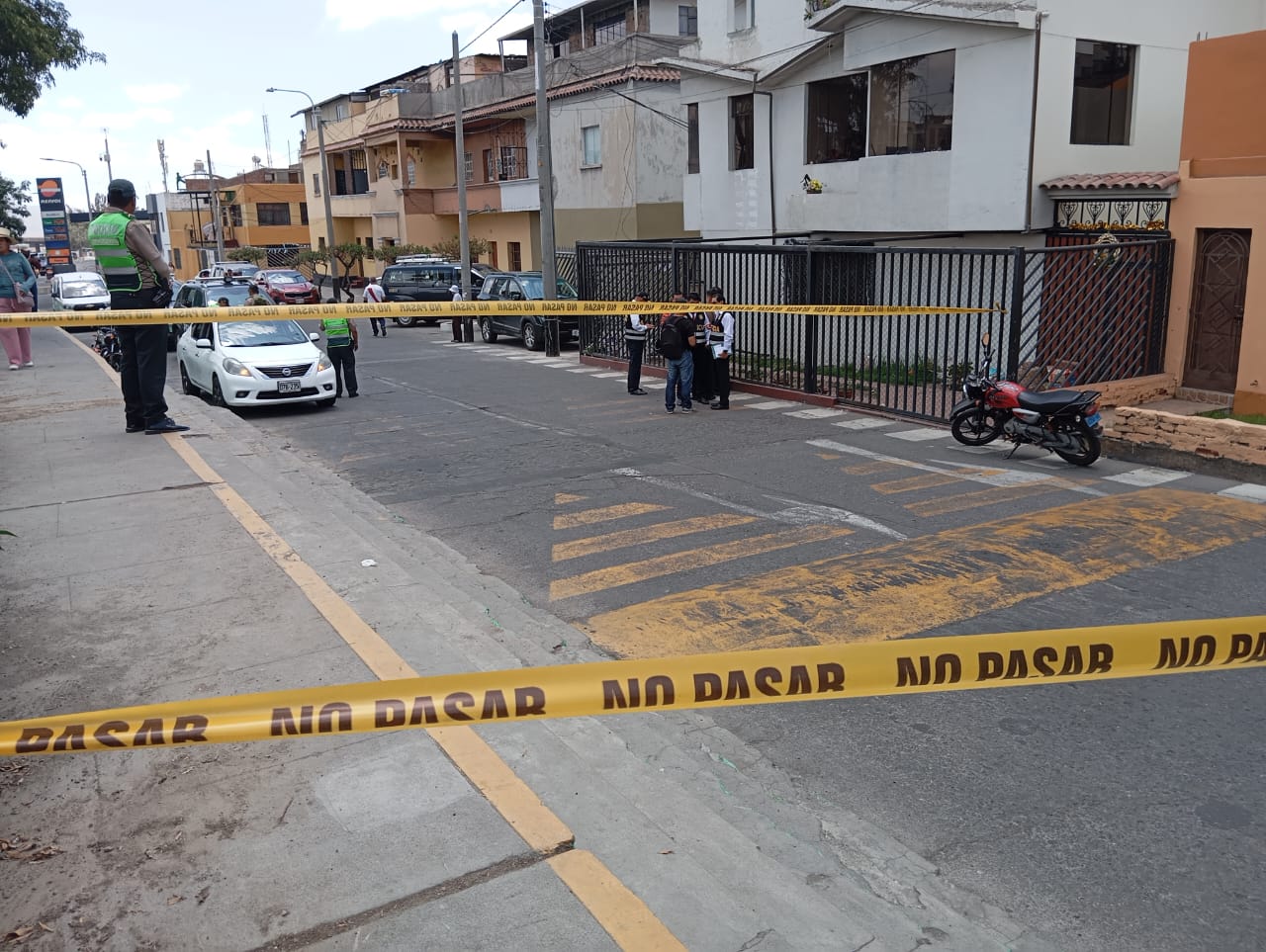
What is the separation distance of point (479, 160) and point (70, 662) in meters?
41.1

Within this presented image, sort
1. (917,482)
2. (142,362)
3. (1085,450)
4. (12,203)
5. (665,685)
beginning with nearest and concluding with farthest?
1. (665,685)
2. (142,362)
3. (917,482)
4. (1085,450)
5. (12,203)

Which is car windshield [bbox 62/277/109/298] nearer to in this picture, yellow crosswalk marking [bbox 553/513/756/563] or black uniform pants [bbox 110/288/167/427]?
black uniform pants [bbox 110/288/167/427]

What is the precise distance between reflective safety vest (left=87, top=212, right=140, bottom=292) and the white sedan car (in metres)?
5.74

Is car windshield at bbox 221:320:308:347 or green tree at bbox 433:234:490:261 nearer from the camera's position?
car windshield at bbox 221:320:308:347

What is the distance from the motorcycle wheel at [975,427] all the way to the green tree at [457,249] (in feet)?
107

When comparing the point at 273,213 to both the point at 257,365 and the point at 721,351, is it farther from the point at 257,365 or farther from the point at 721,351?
the point at 721,351

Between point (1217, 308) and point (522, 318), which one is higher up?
point (1217, 308)

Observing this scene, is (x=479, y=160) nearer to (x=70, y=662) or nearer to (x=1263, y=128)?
(x=1263, y=128)

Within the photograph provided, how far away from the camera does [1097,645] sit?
3.41 metres

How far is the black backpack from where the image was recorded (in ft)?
48.1

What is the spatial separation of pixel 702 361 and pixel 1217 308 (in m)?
7.07

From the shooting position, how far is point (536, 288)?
2547 cm

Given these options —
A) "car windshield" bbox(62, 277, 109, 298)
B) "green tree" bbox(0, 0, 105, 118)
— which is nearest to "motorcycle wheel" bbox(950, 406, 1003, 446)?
"green tree" bbox(0, 0, 105, 118)

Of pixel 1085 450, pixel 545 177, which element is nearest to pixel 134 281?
pixel 1085 450
